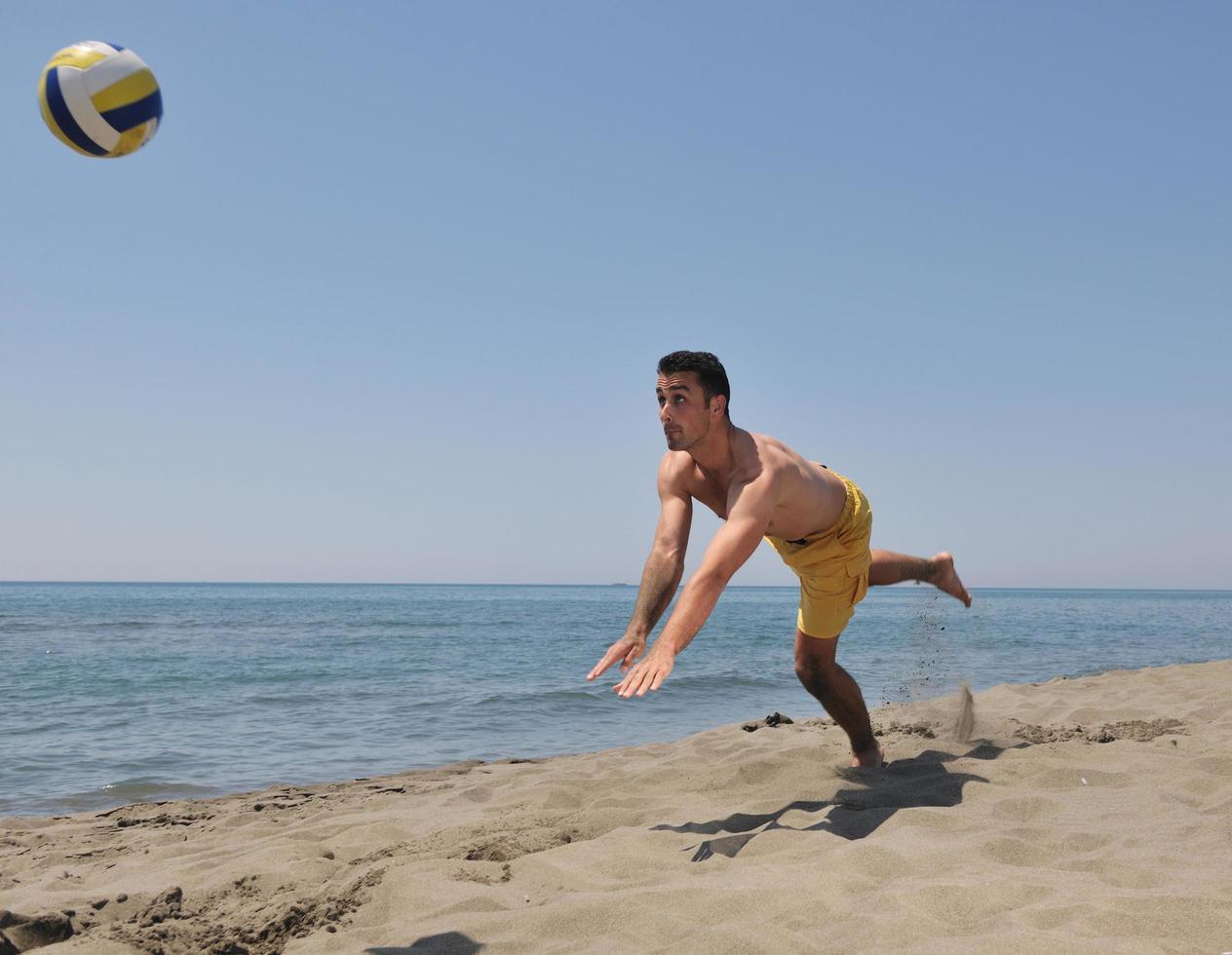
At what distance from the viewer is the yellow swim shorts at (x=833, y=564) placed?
483cm

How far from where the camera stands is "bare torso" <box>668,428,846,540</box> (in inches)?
165

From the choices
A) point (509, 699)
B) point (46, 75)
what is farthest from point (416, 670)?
point (46, 75)

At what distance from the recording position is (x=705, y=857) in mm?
3613

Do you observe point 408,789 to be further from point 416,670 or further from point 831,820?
point 416,670

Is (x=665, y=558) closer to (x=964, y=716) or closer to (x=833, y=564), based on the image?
(x=833, y=564)

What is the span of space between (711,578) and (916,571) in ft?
8.45

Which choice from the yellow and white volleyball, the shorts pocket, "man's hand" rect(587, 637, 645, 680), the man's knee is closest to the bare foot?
the shorts pocket

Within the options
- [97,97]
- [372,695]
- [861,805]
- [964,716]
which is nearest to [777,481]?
[861,805]

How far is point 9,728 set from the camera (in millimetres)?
9297

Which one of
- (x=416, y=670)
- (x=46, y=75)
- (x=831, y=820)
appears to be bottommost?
(x=416, y=670)

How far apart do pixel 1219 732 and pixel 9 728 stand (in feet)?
34.4

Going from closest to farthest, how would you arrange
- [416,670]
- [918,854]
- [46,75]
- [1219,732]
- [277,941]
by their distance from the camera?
[277,941] → [918,854] → [46,75] → [1219,732] → [416,670]

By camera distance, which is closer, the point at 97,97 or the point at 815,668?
the point at 97,97

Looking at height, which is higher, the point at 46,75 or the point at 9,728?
the point at 46,75
